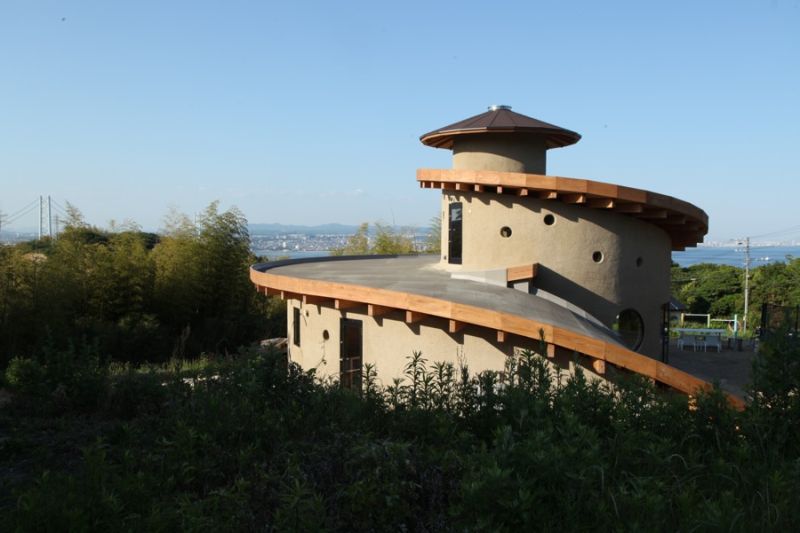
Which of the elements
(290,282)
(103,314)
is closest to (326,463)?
(290,282)

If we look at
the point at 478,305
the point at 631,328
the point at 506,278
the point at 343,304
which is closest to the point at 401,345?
the point at 343,304

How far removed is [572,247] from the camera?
9.72 m

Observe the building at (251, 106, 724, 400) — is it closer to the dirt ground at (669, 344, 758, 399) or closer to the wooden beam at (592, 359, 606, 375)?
the wooden beam at (592, 359, 606, 375)

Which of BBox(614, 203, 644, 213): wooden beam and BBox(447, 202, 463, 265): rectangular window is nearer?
BBox(614, 203, 644, 213): wooden beam

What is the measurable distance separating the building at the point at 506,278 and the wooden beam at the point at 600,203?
0.07 ft

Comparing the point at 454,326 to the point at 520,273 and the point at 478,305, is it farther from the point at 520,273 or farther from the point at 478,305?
the point at 520,273

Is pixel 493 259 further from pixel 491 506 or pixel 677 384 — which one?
pixel 491 506

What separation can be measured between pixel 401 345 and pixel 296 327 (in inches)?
125

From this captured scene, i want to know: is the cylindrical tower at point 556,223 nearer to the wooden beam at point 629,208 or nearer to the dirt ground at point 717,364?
the wooden beam at point 629,208

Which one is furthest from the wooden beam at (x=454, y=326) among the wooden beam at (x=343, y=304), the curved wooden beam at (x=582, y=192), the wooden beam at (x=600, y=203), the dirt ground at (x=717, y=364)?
the dirt ground at (x=717, y=364)

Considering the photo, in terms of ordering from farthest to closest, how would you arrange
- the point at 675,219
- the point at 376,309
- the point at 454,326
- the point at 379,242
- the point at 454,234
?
the point at 379,242 → the point at 454,234 → the point at 675,219 → the point at 376,309 → the point at 454,326

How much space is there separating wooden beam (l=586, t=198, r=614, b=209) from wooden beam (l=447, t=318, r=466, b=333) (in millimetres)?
3069

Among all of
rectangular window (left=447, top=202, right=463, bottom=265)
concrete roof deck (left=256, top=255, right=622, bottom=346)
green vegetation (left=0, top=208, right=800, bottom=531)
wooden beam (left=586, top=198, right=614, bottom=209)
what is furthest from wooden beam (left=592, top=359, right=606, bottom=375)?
rectangular window (left=447, top=202, right=463, bottom=265)

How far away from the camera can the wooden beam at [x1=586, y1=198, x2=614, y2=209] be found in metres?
9.30
